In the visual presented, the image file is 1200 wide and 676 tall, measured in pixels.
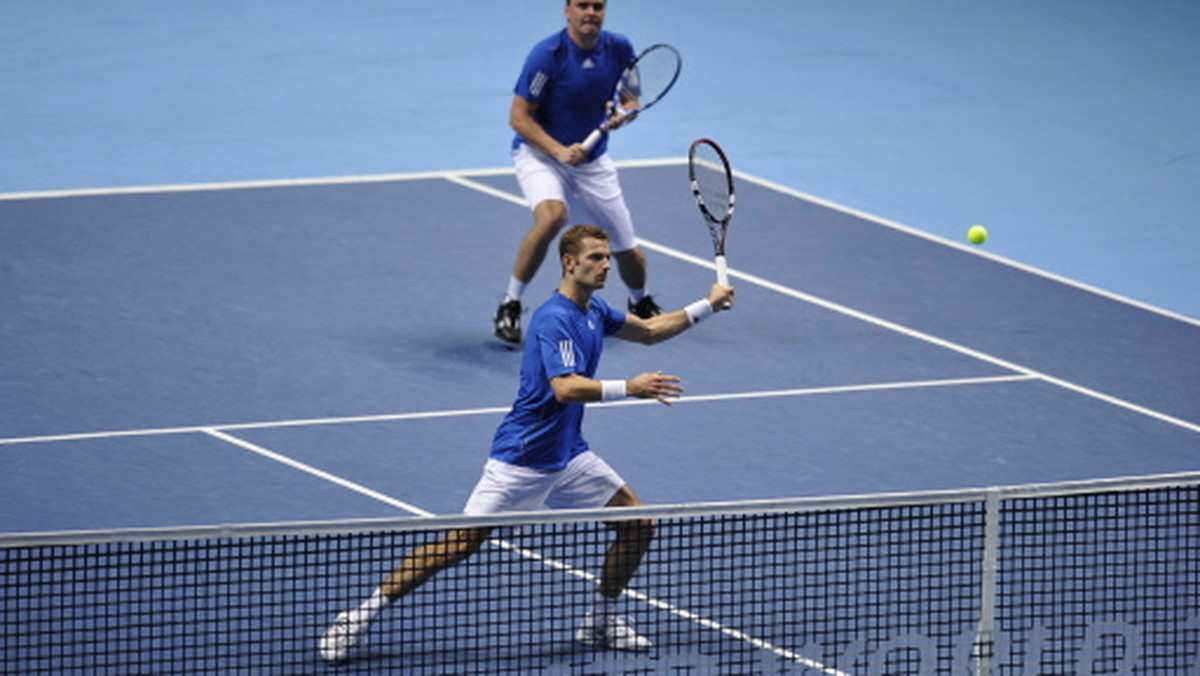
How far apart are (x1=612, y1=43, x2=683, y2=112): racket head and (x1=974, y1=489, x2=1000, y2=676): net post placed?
6303mm

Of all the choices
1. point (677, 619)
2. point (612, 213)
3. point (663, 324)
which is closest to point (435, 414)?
point (612, 213)

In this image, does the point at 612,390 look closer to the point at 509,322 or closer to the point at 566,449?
the point at 566,449

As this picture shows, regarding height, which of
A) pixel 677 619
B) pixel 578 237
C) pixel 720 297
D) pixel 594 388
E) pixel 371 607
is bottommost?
pixel 677 619

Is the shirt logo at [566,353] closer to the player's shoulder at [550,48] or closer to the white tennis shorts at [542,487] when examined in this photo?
the white tennis shorts at [542,487]

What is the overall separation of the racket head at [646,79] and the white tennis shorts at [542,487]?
4.46 metres

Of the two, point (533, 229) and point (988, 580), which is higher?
point (533, 229)

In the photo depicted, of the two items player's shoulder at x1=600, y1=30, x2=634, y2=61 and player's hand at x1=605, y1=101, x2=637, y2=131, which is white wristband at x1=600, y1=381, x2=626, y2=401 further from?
player's shoulder at x1=600, y1=30, x2=634, y2=61

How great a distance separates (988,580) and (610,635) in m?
1.87

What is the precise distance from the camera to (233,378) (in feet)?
45.2

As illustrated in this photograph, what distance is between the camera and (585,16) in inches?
560

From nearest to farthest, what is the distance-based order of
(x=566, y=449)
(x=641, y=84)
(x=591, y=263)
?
1. (x=591, y=263)
2. (x=566, y=449)
3. (x=641, y=84)

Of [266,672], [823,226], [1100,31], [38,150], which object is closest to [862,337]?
[823,226]

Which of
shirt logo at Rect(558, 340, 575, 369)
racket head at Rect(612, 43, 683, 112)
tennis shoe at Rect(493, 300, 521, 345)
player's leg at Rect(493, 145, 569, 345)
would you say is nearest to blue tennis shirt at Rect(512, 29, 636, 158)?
racket head at Rect(612, 43, 683, 112)

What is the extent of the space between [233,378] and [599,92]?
111 inches
